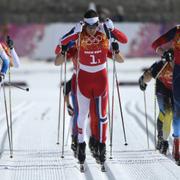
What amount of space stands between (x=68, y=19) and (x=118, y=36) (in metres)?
35.2

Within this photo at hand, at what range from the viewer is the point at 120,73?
81.5 ft

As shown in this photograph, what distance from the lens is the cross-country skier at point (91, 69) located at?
6.72m

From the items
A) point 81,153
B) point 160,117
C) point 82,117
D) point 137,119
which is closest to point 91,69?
point 82,117

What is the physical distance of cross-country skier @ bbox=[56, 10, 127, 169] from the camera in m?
6.72

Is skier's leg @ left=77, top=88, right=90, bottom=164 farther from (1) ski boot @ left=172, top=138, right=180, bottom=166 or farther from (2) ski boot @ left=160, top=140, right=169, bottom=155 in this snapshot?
(2) ski boot @ left=160, top=140, right=169, bottom=155

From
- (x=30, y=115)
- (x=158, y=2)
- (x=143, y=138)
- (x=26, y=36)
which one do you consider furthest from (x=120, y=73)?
(x=158, y=2)

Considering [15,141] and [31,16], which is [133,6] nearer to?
[31,16]

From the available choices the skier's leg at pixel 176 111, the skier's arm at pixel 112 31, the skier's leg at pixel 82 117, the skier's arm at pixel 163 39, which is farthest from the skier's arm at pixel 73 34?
the skier's leg at pixel 176 111

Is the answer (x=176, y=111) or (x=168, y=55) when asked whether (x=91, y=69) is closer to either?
(x=168, y=55)

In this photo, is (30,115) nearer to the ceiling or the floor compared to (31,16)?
nearer to the floor

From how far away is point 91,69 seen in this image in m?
6.78

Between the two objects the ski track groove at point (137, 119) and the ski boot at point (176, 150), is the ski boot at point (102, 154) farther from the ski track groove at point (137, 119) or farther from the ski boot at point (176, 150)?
the ski track groove at point (137, 119)

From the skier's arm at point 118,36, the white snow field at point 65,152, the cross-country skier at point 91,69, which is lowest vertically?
the white snow field at point 65,152

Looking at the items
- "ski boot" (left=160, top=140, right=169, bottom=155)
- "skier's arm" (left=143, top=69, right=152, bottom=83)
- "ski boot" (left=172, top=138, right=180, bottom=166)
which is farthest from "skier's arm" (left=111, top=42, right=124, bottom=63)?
"ski boot" (left=160, top=140, right=169, bottom=155)
